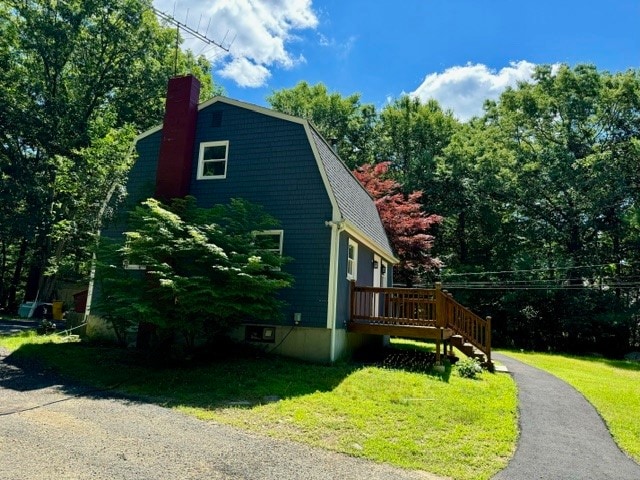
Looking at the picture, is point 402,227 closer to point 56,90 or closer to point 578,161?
point 578,161

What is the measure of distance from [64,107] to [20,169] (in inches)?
155

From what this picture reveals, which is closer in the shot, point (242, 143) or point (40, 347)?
point (40, 347)

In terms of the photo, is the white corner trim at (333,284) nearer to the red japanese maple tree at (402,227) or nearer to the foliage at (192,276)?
the foliage at (192,276)

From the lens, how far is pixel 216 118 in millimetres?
11922

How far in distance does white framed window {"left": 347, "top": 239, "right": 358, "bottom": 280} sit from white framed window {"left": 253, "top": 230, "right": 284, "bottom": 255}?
1.80m

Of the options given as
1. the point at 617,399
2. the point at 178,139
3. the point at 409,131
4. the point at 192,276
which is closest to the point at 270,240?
the point at 192,276

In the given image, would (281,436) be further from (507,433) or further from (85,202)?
(85,202)

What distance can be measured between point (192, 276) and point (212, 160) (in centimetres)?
445

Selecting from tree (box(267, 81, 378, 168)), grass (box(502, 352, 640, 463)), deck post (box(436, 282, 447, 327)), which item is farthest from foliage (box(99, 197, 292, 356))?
tree (box(267, 81, 378, 168))

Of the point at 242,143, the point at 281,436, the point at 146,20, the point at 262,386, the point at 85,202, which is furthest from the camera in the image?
the point at 146,20

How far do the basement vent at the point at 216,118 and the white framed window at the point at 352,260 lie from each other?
4789mm

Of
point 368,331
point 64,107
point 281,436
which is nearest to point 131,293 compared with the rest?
point 281,436

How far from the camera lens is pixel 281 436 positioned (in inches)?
215

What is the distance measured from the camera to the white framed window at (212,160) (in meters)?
11.7
